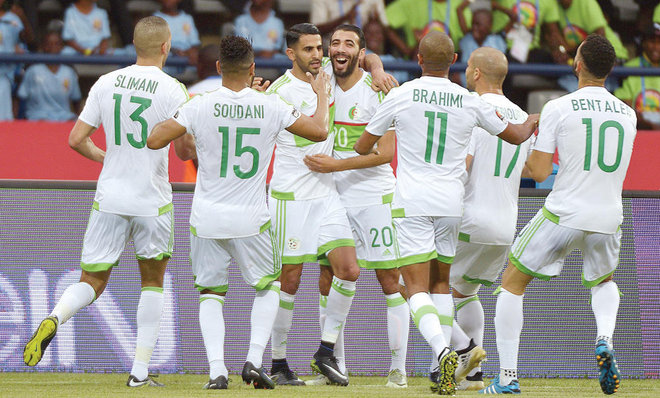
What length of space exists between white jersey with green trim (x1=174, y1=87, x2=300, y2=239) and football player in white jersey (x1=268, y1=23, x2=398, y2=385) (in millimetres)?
803

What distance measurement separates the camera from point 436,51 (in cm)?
700

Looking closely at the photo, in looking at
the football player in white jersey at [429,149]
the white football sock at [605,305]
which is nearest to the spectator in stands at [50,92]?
the football player in white jersey at [429,149]

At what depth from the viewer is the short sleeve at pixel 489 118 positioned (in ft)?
22.9

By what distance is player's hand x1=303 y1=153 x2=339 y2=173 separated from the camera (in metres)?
7.64

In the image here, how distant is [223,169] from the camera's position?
6879mm

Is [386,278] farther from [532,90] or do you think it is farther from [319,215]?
[532,90]

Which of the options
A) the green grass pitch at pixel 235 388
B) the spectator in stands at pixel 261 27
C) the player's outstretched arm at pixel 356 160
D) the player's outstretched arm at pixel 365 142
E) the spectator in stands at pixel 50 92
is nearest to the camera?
the green grass pitch at pixel 235 388

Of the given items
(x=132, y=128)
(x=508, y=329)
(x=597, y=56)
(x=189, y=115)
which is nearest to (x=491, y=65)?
(x=597, y=56)

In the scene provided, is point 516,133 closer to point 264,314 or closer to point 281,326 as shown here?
point 264,314

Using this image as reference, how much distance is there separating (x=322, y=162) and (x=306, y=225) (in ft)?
1.50

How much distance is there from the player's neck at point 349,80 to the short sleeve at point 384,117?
989mm

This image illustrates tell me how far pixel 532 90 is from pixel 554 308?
174 inches

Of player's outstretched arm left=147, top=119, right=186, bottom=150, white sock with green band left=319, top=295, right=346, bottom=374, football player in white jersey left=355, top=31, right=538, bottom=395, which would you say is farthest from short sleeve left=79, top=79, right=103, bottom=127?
white sock with green band left=319, top=295, right=346, bottom=374

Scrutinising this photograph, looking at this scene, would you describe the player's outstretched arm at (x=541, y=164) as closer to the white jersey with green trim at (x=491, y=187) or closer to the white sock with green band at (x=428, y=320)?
the white jersey with green trim at (x=491, y=187)
